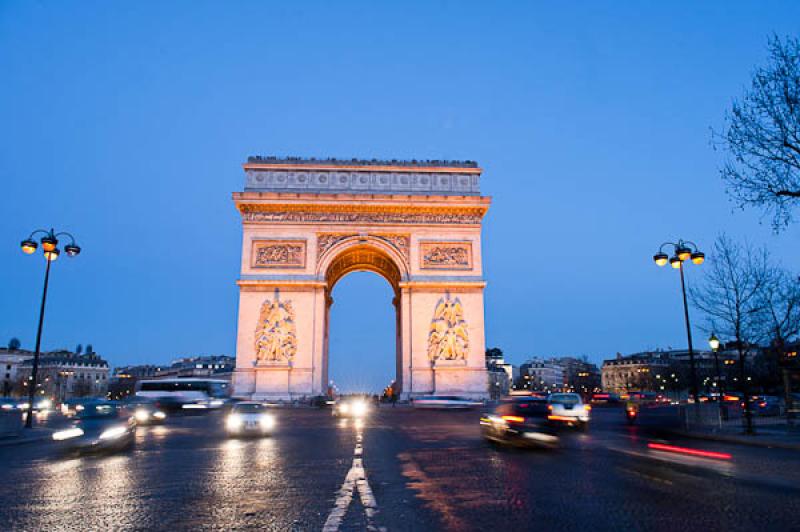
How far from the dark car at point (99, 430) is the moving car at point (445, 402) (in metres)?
22.9

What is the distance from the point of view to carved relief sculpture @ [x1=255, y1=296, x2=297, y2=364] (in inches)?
1489

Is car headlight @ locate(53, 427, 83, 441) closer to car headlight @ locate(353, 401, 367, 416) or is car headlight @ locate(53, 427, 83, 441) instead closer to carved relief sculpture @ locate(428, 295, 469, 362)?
car headlight @ locate(353, 401, 367, 416)

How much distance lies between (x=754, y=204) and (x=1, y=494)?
61.5ft

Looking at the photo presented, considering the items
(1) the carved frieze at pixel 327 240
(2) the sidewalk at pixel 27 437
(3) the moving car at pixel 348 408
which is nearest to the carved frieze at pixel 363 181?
(1) the carved frieze at pixel 327 240

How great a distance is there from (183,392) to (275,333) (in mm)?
6717

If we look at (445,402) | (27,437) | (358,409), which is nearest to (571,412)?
(358,409)

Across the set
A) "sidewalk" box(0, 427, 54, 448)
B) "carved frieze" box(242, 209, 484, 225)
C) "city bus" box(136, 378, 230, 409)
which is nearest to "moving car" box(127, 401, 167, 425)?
"city bus" box(136, 378, 230, 409)

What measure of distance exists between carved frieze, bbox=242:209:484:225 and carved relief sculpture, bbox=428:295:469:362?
19.8 feet

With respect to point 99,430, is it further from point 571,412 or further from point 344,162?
point 344,162

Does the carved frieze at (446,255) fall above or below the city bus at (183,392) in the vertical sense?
above

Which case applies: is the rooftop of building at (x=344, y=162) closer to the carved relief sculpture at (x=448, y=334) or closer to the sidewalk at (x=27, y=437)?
the carved relief sculpture at (x=448, y=334)

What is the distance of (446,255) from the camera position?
40.6 m

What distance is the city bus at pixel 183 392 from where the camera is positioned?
33.7 meters

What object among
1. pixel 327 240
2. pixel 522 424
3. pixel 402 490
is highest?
pixel 327 240
